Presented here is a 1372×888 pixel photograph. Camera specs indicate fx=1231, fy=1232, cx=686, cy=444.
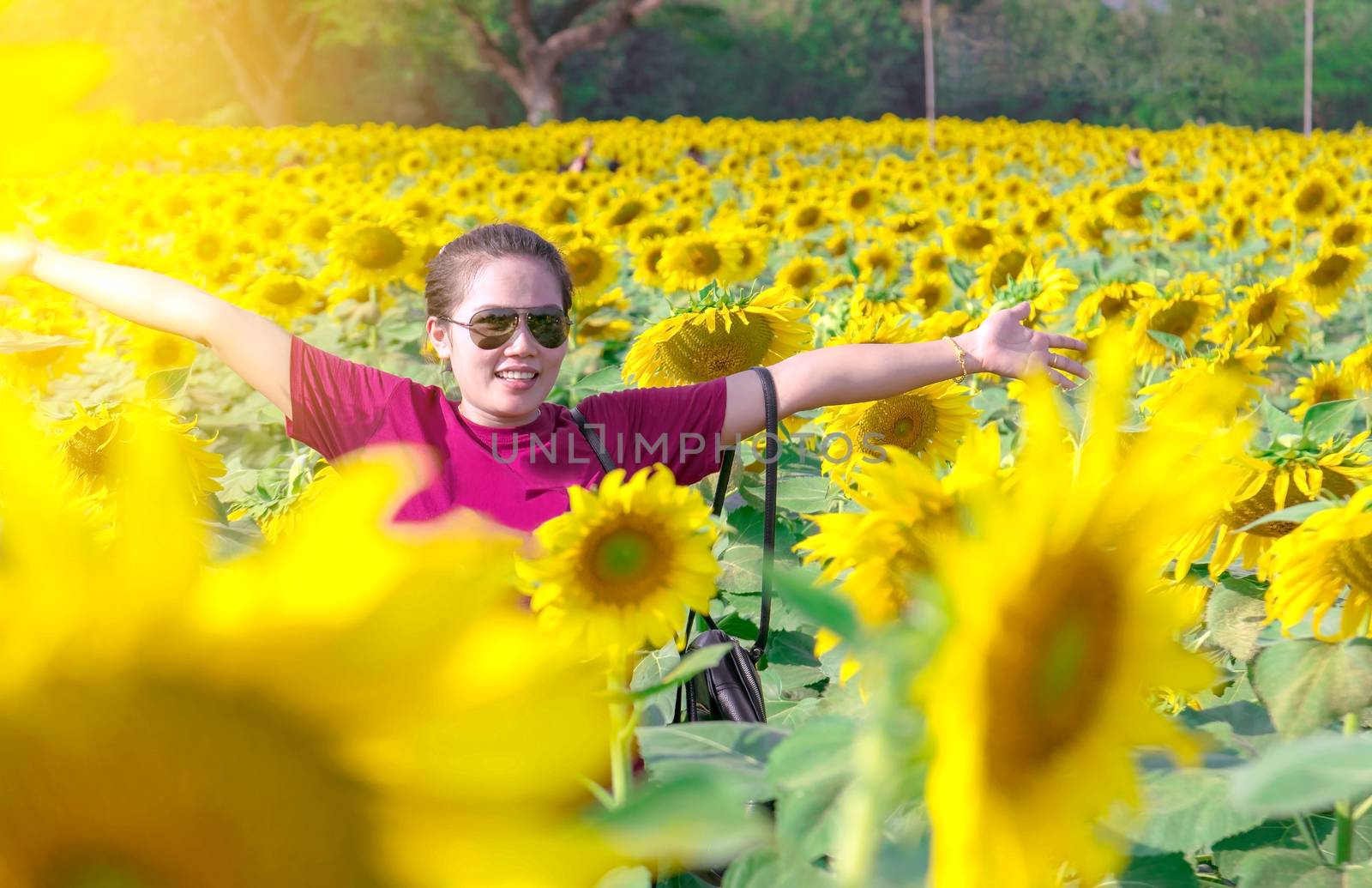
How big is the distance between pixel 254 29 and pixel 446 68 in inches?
180

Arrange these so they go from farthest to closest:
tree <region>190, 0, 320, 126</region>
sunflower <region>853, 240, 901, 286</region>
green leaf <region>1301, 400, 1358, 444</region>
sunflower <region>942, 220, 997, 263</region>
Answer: tree <region>190, 0, 320, 126</region> < sunflower <region>942, 220, 997, 263</region> < sunflower <region>853, 240, 901, 286</region> < green leaf <region>1301, 400, 1358, 444</region>

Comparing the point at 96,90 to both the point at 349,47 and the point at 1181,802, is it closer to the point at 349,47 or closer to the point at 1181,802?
the point at 1181,802

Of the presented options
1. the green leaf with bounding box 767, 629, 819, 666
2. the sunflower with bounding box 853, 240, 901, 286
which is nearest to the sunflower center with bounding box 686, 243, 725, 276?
the sunflower with bounding box 853, 240, 901, 286

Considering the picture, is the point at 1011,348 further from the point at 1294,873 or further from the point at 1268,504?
the point at 1294,873

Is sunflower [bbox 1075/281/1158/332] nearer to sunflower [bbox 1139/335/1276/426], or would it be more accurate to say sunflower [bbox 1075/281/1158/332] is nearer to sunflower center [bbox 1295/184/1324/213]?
sunflower [bbox 1139/335/1276/426]

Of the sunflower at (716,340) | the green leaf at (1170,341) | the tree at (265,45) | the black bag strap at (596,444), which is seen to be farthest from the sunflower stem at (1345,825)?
the tree at (265,45)

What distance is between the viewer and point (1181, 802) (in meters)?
0.76

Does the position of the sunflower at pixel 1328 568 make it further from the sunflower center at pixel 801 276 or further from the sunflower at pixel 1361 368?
the sunflower center at pixel 801 276

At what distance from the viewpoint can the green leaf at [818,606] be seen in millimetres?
387

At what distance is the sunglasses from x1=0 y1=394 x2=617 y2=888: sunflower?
59.7 inches

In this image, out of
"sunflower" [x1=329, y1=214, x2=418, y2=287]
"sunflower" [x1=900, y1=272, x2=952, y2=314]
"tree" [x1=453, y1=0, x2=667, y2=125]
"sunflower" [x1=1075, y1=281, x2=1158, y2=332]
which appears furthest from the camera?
"tree" [x1=453, y1=0, x2=667, y2=125]

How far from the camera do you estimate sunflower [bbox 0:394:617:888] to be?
33cm

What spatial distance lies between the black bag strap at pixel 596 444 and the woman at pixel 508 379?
16 millimetres

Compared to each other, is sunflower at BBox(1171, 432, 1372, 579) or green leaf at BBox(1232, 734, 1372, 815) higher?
green leaf at BBox(1232, 734, 1372, 815)
